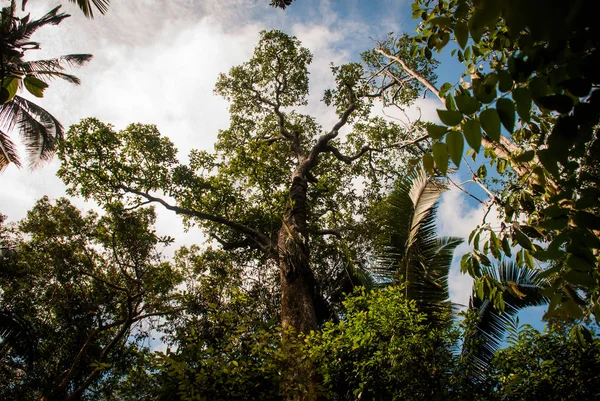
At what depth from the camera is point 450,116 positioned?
36.9 inches

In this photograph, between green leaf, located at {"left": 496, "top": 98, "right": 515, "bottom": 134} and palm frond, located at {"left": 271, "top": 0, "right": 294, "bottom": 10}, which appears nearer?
green leaf, located at {"left": 496, "top": 98, "right": 515, "bottom": 134}

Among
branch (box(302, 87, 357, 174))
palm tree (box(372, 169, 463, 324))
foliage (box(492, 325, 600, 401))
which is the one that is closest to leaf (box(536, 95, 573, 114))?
foliage (box(492, 325, 600, 401))

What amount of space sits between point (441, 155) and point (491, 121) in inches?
6.6

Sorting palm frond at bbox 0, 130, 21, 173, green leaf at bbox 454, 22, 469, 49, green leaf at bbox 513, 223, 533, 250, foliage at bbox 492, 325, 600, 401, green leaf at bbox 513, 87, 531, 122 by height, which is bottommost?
foliage at bbox 492, 325, 600, 401

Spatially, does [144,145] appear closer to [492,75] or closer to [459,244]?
Answer: [459,244]

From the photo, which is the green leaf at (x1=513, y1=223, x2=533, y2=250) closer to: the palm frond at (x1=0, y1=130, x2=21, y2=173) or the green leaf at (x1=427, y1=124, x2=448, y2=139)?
the green leaf at (x1=427, y1=124, x2=448, y2=139)

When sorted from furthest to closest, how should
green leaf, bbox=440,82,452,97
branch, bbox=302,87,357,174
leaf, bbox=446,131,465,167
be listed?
branch, bbox=302,87,357,174, green leaf, bbox=440,82,452,97, leaf, bbox=446,131,465,167

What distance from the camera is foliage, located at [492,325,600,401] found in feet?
9.16

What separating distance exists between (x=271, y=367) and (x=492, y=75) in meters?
3.26

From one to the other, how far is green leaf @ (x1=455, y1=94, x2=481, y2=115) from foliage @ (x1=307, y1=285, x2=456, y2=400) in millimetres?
2920

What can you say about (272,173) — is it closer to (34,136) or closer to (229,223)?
(229,223)

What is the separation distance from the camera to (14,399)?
8.25 m

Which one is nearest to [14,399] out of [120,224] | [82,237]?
[82,237]

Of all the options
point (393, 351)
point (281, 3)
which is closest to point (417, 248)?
point (393, 351)
